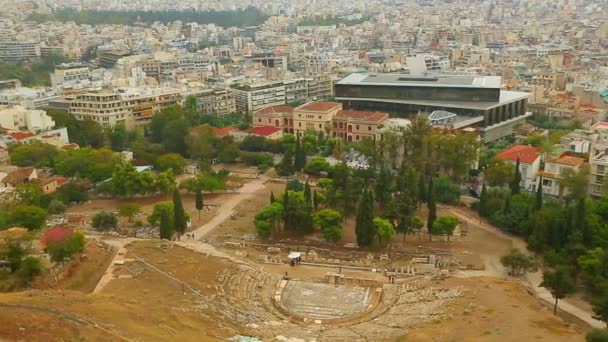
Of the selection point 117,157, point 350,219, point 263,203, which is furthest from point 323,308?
point 117,157

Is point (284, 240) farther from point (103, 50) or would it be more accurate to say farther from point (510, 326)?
point (103, 50)

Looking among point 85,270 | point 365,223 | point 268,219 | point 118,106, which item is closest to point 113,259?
point 85,270

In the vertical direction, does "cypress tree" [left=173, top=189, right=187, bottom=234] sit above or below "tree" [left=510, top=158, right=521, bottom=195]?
below

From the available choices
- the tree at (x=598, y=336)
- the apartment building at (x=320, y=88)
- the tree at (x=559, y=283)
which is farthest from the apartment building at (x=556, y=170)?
the apartment building at (x=320, y=88)

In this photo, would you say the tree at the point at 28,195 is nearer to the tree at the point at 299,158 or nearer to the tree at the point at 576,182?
the tree at the point at 299,158

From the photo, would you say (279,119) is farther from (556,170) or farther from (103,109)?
(556,170)

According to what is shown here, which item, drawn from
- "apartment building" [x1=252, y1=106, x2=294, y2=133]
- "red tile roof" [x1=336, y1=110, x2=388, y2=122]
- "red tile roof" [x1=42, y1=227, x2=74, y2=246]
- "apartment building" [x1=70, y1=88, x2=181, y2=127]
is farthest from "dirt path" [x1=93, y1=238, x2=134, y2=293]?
"apartment building" [x1=70, y1=88, x2=181, y2=127]

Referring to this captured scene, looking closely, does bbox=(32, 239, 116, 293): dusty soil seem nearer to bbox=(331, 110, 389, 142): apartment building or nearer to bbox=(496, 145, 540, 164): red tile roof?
bbox=(496, 145, 540, 164): red tile roof
